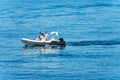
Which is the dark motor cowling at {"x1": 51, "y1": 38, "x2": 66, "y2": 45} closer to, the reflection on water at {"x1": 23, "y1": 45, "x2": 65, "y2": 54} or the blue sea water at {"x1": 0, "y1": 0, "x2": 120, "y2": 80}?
the reflection on water at {"x1": 23, "y1": 45, "x2": 65, "y2": 54}

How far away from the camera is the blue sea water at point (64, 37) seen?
75.0 meters

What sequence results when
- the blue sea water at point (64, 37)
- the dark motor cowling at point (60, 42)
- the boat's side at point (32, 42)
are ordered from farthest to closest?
the boat's side at point (32, 42), the dark motor cowling at point (60, 42), the blue sea water at point (64, 37)

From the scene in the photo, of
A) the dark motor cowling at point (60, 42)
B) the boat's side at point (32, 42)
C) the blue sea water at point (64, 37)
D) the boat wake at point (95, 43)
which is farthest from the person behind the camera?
the boat's side at point (32, 42)

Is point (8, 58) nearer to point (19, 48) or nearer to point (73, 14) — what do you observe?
point (19, 48)

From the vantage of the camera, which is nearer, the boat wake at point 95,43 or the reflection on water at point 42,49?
the reflection on water at point 42,49

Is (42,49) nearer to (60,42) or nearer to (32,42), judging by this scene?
(60,42)

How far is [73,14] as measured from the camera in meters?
121

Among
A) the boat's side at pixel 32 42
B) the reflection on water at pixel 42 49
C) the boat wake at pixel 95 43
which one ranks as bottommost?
the reflection on water at pixel 42 49

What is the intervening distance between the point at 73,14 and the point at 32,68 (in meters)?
44.3

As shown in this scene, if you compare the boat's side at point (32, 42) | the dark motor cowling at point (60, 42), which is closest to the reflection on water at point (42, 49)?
the dark motor cowling at point (60, 42)

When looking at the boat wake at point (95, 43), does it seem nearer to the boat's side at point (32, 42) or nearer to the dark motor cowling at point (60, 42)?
the dark motor cowling at point (60, 42)

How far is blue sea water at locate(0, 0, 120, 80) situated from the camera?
246 ft

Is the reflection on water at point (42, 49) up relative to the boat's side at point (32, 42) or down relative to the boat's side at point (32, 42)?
down

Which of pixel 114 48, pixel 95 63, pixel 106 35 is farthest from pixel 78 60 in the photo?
pixel 106 35
